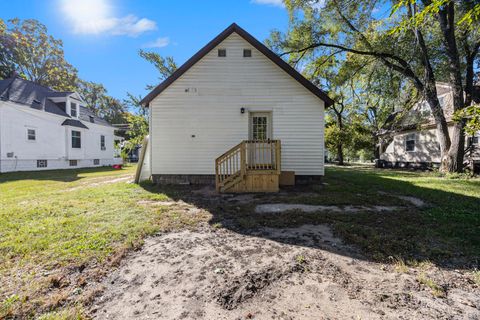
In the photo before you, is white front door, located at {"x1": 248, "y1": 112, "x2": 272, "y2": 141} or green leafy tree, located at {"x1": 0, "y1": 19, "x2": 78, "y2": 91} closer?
white front door, located at {"x1": 248, "y1": 112, "x2": 272, "y2": 141}

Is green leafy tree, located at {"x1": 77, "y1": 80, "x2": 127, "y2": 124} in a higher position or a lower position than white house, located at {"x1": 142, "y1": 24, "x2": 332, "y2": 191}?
higher

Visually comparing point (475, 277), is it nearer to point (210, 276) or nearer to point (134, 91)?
point (210, 276)

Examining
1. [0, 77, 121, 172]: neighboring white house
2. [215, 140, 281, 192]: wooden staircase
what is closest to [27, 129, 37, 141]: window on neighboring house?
[0, 77, 121, 172]: neighboring white house

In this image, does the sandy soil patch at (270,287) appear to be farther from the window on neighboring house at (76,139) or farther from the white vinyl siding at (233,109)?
the window on neighboring house at (76,139)

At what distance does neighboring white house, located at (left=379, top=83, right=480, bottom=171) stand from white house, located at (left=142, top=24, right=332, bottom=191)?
32.2 ft

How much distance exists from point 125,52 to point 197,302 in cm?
2024

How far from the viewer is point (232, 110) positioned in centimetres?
848

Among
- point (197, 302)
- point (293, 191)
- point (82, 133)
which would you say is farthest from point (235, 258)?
point (82, 133)

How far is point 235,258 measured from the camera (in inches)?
118

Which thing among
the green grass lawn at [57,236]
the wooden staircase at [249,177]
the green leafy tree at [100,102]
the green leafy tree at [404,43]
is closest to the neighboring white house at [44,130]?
the green grass lawn at [57,236]

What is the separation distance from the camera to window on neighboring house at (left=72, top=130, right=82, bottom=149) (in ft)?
60.2

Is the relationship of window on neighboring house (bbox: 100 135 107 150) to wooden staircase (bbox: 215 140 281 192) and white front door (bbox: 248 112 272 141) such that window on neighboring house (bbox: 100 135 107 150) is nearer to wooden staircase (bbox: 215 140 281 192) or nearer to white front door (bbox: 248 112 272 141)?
white front door (bbox: 248 112 272 141)

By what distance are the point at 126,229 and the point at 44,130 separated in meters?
17.2

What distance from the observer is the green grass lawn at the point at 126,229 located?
252 centimetres
